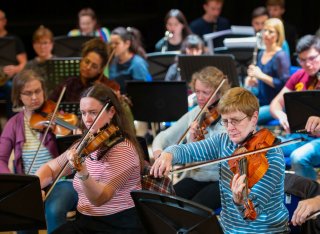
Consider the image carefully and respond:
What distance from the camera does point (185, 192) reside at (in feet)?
10.7

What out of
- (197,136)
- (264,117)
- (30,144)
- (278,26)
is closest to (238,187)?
(197,136)

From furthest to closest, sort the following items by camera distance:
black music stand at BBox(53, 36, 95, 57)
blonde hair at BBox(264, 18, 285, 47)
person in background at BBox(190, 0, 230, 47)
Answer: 1. person in background at BBox(190, 0, 230, 47)
2. black music stand at BBox(53, 36, 95, 57)
3. blonde hair at BBox(264, 18, 285, 47)

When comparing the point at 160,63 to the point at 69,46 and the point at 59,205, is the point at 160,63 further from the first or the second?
the point at 59,205

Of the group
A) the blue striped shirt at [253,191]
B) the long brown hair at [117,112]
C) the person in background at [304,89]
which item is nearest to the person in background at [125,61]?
the person in background at [304,89]

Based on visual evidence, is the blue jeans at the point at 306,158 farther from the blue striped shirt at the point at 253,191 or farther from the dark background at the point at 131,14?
the dark background at the point at 131,14

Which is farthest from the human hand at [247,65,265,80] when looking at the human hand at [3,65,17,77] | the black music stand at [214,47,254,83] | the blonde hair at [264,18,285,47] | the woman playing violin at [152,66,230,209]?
the human hand at [3,65,17,77]

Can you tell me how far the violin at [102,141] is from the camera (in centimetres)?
254

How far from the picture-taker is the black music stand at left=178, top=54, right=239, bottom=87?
14.5ft

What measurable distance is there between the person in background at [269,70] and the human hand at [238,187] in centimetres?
235

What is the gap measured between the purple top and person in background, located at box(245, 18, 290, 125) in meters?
1.74

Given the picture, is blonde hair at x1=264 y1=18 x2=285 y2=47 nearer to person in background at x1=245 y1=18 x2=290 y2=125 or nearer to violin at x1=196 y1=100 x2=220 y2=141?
person in background at x1=245 y1=18 x2=290 y2=125

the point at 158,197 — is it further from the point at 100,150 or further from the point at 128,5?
the point at 128,5

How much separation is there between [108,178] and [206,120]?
847mm

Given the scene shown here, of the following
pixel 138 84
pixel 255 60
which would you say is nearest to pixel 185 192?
pixel 138 84
